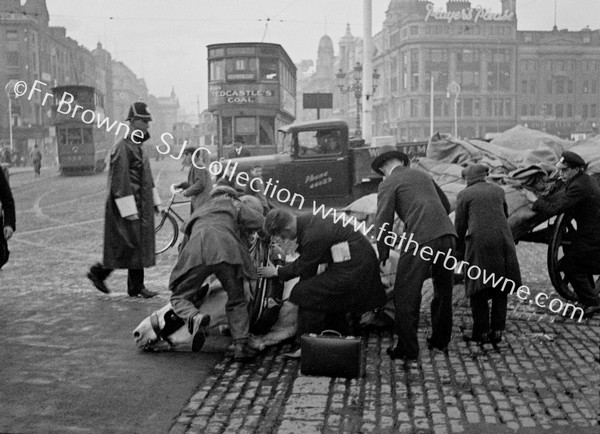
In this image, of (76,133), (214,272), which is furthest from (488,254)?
(76,133)

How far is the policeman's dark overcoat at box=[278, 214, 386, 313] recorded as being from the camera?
5469 millimetres

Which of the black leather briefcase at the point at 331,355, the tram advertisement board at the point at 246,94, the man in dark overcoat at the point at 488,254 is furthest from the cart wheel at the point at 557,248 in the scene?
the tram advertisement board at the point at 246,94

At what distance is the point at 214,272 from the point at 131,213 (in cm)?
226

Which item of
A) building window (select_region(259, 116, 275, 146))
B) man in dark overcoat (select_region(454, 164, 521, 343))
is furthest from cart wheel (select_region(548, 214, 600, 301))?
building window (select_region(259, 116, 275, 146))

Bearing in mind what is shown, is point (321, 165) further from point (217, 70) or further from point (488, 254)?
point (217, 70)

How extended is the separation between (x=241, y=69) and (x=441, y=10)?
72.3 m

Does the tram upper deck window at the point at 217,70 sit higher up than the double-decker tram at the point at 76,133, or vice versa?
the tram upper deck window at the point at 217,70

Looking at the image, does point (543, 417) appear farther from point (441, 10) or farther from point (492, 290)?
point (441, 10)

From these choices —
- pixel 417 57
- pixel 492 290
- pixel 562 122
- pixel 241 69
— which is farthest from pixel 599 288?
pixel 562 122

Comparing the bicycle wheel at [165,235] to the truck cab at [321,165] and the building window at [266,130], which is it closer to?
the truck cab at [321,165]

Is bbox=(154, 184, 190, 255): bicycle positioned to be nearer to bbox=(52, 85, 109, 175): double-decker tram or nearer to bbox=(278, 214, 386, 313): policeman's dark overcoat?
bbox=(278, 214, 386, 313): policeman's dark overcoat

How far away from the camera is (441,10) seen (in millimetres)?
91250

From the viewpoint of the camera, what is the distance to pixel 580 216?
22.7 feet

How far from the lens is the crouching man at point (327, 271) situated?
17.9 ft
